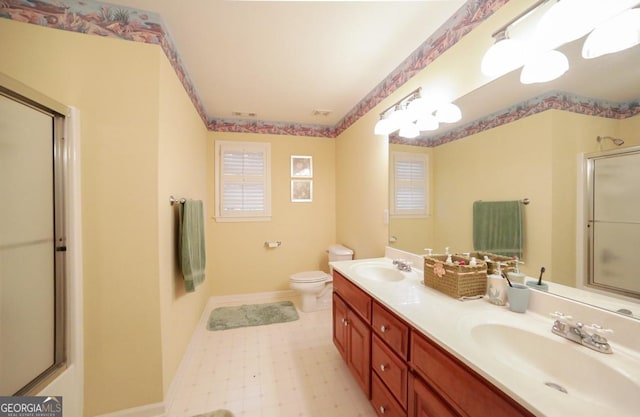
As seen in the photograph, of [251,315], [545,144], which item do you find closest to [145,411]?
[251,315]

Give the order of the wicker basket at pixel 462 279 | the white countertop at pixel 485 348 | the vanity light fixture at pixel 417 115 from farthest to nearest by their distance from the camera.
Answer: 1. the vanity light fixture at pixel 417 115
2. the wicker basket at pixel 462 279
3. the white countertop at pixel 485 348

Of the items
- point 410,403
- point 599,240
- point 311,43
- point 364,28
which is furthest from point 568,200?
point 311,43

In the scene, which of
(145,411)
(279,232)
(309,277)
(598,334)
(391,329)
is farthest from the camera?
(279,232)

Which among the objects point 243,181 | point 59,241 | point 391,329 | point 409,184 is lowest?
point 391,329

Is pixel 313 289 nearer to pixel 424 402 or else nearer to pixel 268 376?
pixel 268 376

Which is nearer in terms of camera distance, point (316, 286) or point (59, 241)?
point (59, 241)

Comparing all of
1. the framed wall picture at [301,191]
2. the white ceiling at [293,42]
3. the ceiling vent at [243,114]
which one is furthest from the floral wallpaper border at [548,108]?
the ceiling vent at [243,114]

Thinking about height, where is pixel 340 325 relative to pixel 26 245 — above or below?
below

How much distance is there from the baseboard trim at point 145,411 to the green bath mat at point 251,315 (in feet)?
3.21

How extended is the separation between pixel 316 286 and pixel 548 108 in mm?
2435

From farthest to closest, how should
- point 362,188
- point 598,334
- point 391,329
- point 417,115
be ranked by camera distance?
1. point 362,188
2. point 417,115
3. point 391,329
4. point 598,334

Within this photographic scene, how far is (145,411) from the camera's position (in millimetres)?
1380

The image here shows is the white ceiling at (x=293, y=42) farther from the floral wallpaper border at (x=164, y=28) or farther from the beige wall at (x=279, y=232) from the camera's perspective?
the beige wall at (x=279, y=232)

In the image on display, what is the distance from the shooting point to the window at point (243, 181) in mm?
2963
